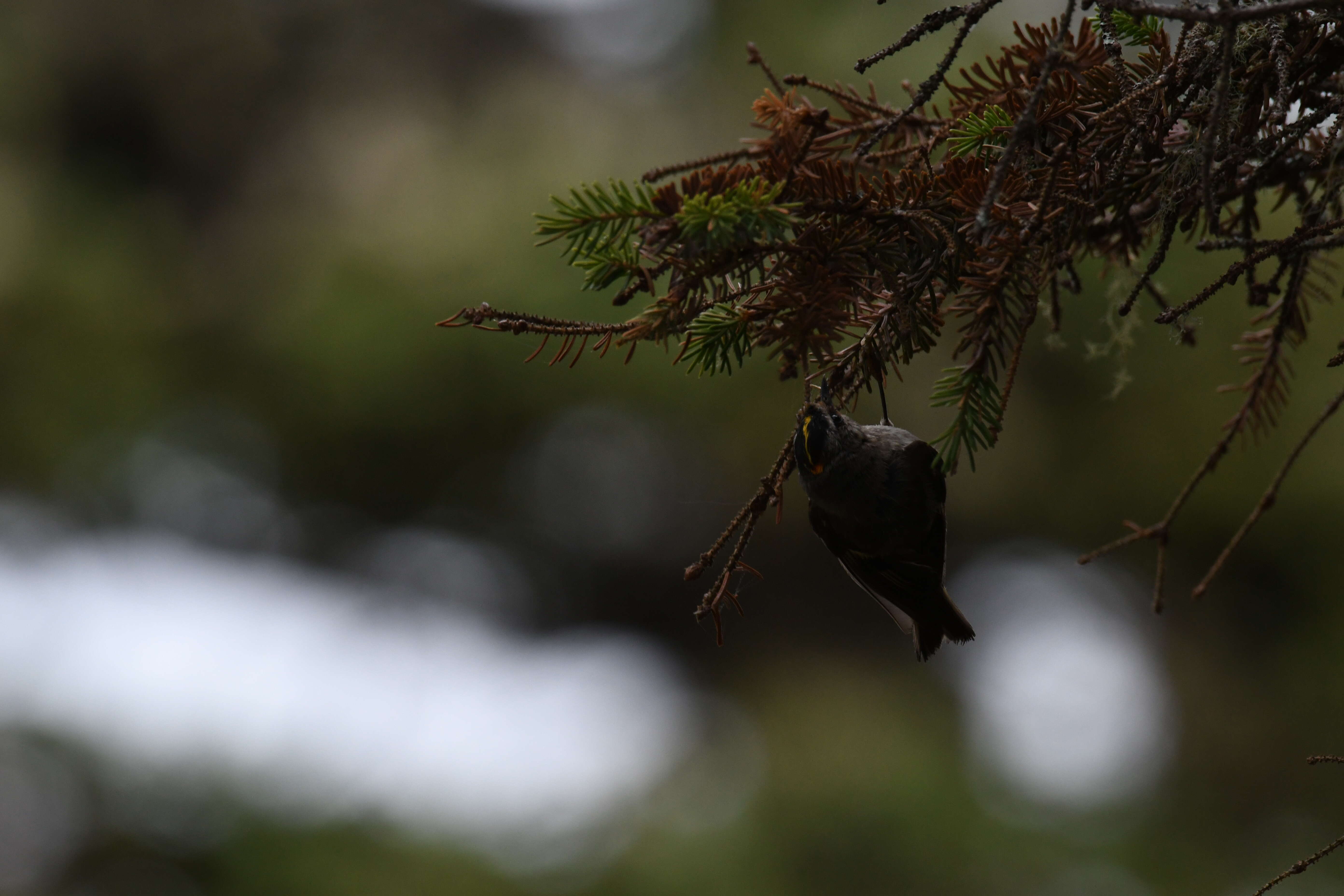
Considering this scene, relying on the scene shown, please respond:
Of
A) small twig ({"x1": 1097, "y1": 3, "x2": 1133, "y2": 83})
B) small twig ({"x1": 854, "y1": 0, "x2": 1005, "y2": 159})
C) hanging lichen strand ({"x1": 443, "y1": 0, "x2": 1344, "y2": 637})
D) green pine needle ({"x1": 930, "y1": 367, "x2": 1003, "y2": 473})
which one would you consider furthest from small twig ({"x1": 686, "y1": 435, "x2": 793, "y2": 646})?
small twig ({"x1": 1097, "y1": 3, "x2": 1133, "y2": 83})

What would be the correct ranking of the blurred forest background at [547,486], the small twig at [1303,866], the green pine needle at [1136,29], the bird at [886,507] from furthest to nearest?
1. the blurred forest background at [547,486]
2. the bird at [886,507]
3. the green pine needle at [1136,29]
4. the small twig at [1303,866]

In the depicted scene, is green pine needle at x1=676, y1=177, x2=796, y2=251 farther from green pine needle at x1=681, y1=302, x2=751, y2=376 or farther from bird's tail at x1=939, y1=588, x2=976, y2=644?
bird's tail at x1=939, y1=588, x2=976, y2=644

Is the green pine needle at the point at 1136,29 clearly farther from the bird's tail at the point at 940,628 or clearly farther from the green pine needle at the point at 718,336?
the bird's tail at the point at 940,628

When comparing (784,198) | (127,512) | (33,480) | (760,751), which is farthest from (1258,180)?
(33,480)

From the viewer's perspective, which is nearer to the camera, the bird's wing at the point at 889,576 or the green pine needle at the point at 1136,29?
the green pine needle at the point at 1136,29

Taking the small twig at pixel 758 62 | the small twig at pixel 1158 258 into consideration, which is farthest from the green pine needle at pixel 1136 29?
the small twig at pixel 758 62

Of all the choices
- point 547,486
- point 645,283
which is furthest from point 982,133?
point 547,486

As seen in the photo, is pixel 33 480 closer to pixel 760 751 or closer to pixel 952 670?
pixel 760 751
